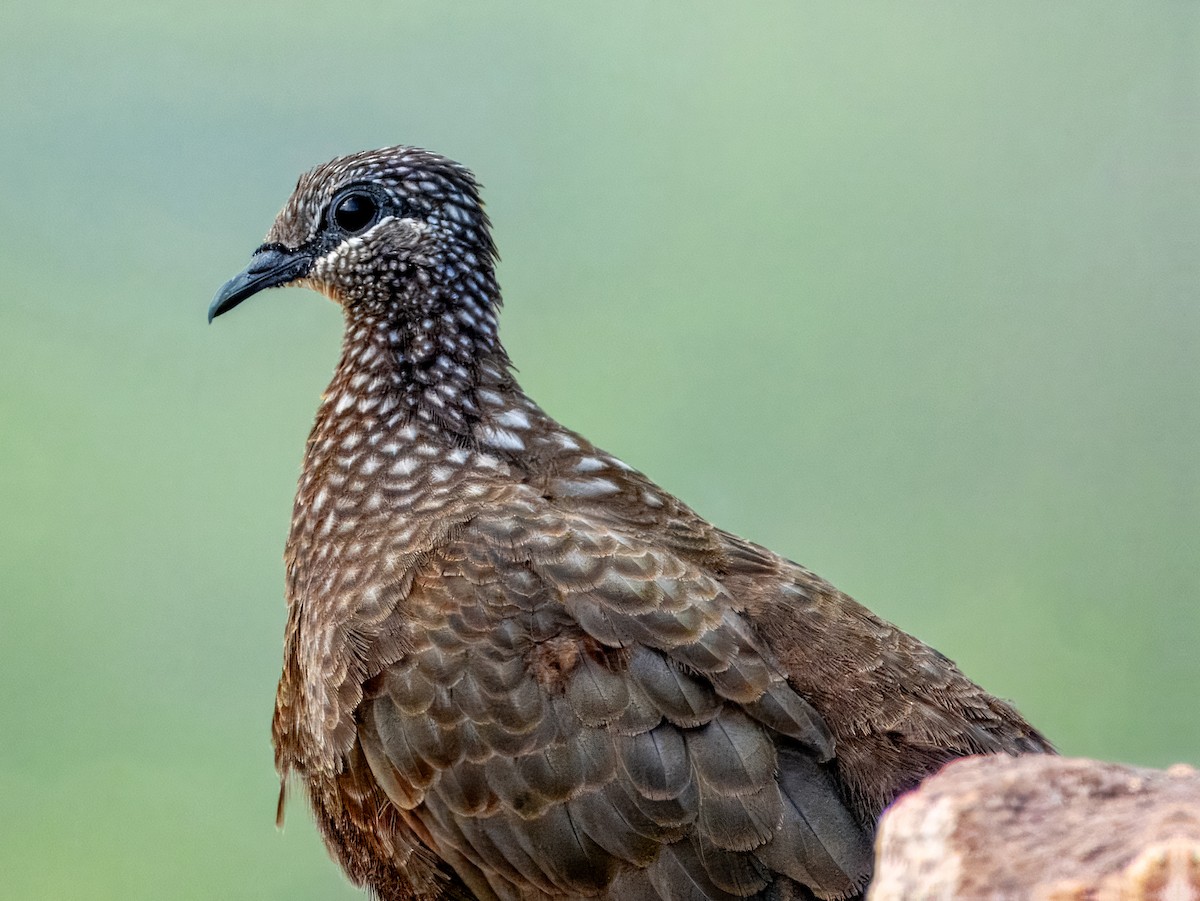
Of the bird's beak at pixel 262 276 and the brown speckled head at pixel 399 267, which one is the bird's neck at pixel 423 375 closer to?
the brown speckled head at pixel 399 267

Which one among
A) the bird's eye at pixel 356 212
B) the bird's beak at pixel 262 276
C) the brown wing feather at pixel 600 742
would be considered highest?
the bird's eye at pixel 356 212

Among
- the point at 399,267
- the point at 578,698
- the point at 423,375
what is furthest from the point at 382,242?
the point at 578,698

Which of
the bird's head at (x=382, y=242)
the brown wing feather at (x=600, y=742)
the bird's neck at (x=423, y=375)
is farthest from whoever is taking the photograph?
the bird's head at (x=382, y=242)

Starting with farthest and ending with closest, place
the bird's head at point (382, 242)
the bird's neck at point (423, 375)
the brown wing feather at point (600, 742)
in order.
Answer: the bird's head at point (382, 242) → the bird's neck at point (423, 375) → the brown wing feather at point (600, 742)

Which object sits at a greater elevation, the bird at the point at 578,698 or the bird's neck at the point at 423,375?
the bird's neck at the point at 423,375

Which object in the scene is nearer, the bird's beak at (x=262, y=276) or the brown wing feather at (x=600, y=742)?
the brown wing feather at (x=600, y=742)

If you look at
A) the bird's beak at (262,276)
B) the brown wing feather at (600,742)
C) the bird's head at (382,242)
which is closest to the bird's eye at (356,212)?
the bird's head at (382,242)

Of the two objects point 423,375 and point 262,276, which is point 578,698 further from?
point 262,276

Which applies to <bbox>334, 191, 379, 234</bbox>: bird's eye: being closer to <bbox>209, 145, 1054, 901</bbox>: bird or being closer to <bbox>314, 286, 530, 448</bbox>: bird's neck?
<bbox>314, 286, 530, 448</bbox>: bird's neck
